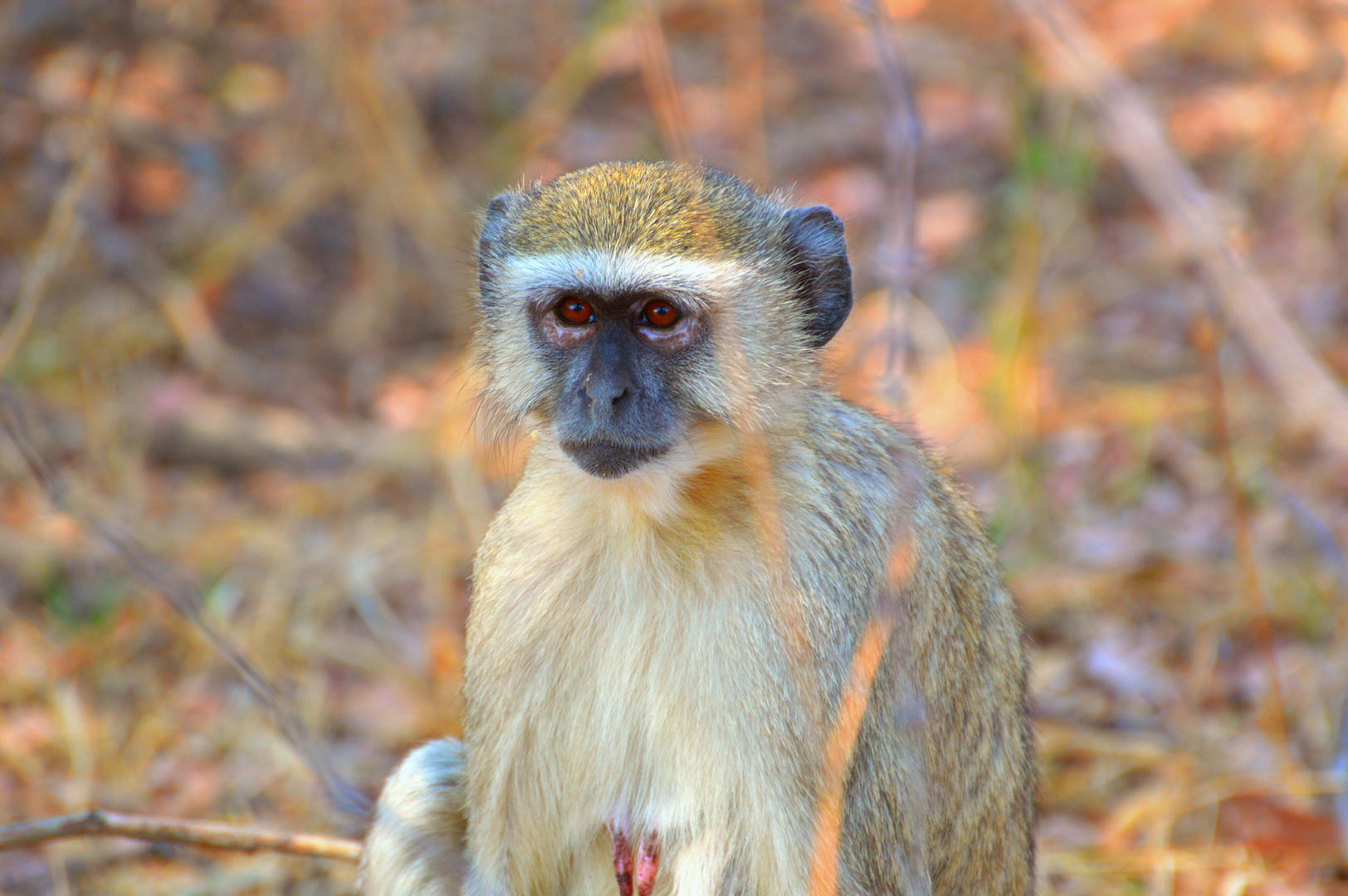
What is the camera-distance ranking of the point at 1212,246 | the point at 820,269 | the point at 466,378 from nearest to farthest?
the point at 1212,246
the point at 820,269
the point at 466,378

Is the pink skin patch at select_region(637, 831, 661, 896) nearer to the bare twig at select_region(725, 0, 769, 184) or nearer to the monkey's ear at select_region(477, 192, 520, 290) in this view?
the monkey's ear at select_region(477, 192, 520, 290)

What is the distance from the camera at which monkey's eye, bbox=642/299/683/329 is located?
331cm

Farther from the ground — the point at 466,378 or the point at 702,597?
the point at 466,378

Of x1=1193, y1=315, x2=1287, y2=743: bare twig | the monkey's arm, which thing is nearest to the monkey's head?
the monkey's arm

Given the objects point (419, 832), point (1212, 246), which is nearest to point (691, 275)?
point (419, 832)

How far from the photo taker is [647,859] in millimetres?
3365

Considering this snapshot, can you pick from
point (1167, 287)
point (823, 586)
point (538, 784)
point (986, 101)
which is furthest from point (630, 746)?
point (986, 101)

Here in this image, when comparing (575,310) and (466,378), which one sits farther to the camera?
(466,378)

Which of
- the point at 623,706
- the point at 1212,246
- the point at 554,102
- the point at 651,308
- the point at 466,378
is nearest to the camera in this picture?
the point at 1212,246

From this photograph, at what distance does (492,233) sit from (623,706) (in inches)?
52.8

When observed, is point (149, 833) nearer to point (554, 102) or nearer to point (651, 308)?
point (651, 308)

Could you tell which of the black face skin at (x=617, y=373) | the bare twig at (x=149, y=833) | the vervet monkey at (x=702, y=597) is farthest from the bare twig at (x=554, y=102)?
the bare twig at (x=149, y=833)

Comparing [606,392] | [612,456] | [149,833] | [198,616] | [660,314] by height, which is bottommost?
[149,833]

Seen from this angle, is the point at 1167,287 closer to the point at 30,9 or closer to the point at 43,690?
the point at 43,690
